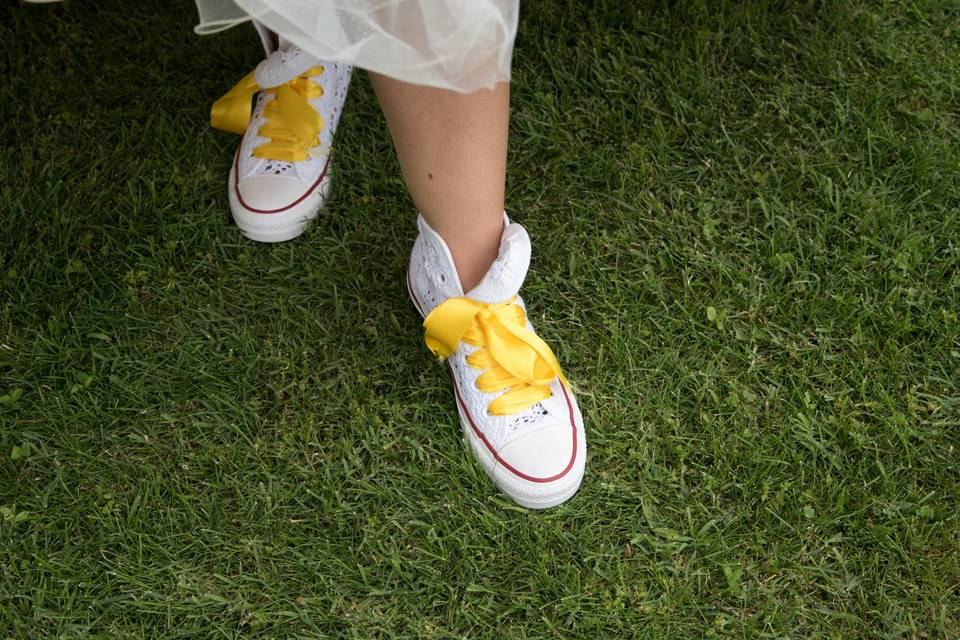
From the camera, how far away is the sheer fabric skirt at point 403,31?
0.89 meters

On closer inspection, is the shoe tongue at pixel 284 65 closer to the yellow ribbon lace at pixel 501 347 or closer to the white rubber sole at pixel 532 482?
the yellow ribbon lace at pixel 501 347

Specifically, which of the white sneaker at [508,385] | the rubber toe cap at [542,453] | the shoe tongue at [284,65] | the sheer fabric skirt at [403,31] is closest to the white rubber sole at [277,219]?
the shoe tongue at [284,65]

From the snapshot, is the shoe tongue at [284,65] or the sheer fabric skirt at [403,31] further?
the shoe tongue at [284,65]

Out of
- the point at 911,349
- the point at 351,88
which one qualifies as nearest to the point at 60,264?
the point at 351,88

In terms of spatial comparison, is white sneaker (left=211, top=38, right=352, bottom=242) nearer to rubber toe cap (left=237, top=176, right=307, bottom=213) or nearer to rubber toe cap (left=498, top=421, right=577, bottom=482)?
rubber toe cap (left=237, top=176, right=307, bottom=213)

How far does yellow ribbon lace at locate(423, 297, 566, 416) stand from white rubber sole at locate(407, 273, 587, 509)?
65 mm

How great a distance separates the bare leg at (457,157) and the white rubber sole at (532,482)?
27 centimetres

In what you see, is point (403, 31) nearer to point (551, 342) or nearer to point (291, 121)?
point (551, 342)

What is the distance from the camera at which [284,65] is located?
167cm

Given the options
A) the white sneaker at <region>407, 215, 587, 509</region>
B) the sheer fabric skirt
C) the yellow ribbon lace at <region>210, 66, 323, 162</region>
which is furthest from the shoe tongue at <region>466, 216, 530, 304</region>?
the yellow ribbon lace at <region>210, 66, 323, 162</region>

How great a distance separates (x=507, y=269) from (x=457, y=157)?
0.19 metres

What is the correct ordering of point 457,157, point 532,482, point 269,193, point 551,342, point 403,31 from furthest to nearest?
point 269,193
point 551,342
point 532,482
point 457,157
point 403,31

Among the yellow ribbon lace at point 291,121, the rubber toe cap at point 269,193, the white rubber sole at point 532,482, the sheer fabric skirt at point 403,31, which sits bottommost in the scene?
the white rubber sole at point 532,482

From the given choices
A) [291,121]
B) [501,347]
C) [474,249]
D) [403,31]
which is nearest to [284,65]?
[291,121]
